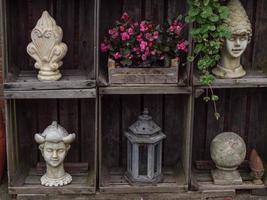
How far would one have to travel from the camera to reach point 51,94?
147 inches

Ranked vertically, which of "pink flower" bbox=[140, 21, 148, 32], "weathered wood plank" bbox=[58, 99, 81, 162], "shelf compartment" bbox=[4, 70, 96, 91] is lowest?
"weathered wood plank" bbox=[58, 99, 81, 162]

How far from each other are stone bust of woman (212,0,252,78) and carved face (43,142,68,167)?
1224 millimetres

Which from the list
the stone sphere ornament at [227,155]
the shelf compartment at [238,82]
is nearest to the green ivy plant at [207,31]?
the shelf compartment at [238,82]

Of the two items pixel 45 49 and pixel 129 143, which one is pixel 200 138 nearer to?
pixel 129 143

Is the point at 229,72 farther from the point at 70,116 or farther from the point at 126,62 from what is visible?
the point at 70,116

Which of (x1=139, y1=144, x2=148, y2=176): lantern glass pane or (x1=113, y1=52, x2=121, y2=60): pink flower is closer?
(x1=113, y1=52, x2=121, y2=60): pink flower

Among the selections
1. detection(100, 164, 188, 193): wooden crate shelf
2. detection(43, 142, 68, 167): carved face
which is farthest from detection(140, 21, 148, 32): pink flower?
detection(100, 164, 188, 193): wooden crate shelf

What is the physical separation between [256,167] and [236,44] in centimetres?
94

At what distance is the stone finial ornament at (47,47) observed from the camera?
146 inches

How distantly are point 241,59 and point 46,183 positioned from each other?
5.71ft

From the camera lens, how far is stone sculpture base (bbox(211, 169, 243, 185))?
405 centimetres

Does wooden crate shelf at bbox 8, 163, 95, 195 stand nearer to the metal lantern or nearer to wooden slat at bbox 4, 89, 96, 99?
the metal lantern

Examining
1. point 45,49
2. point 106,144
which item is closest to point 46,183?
point 106,144

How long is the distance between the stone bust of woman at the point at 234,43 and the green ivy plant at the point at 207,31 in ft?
0.24
